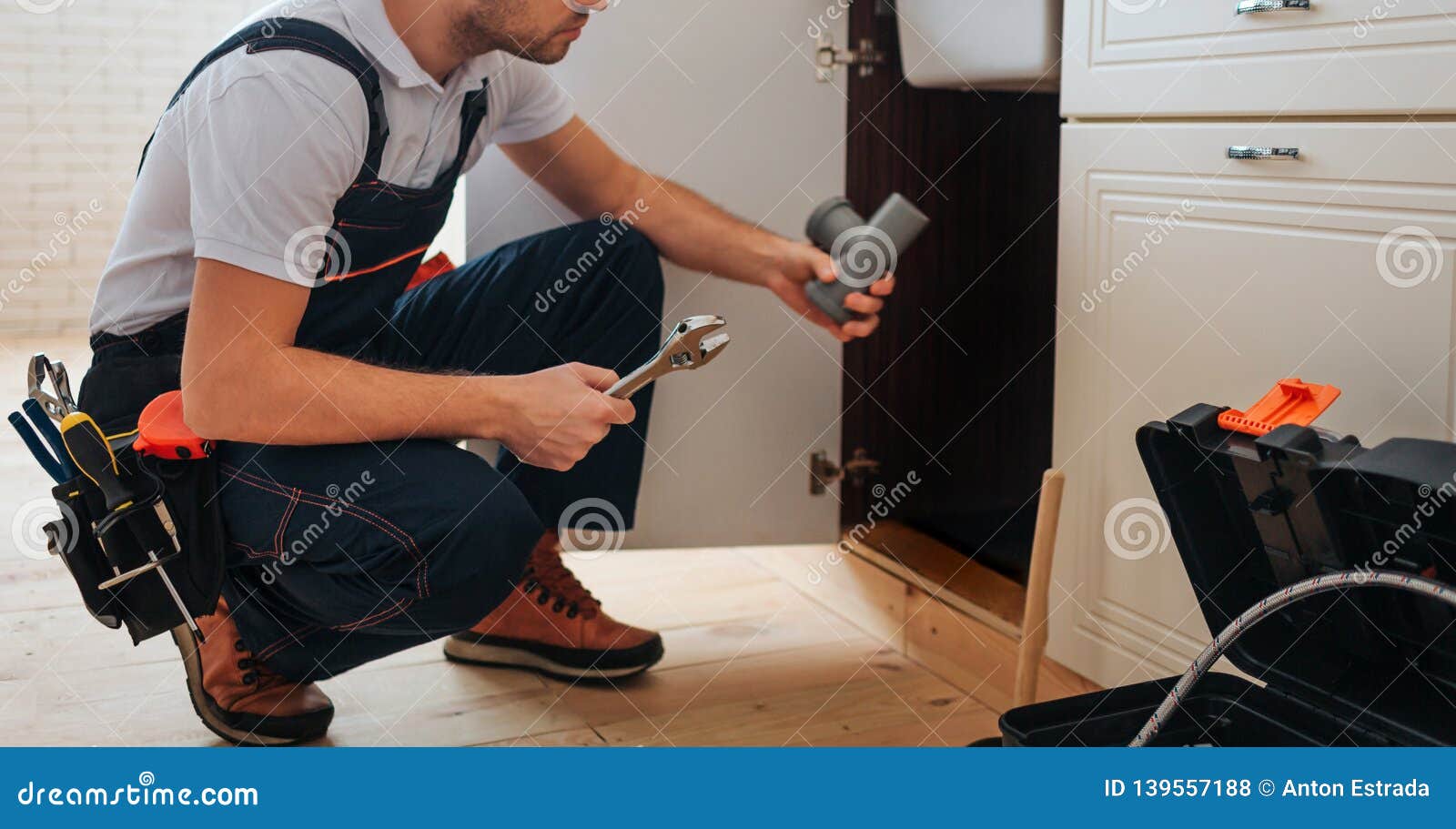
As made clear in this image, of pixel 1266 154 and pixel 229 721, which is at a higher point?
pixel 1266 154

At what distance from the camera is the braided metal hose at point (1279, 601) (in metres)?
0.74

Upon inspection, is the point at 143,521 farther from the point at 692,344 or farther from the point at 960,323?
the point at 960,323

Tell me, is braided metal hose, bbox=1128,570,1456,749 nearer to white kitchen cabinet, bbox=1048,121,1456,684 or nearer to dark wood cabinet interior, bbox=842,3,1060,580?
white kitchen cabinet, bbox=1048,121,1456,684

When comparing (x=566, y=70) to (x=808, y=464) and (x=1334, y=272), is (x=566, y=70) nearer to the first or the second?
(x=808, y=464)

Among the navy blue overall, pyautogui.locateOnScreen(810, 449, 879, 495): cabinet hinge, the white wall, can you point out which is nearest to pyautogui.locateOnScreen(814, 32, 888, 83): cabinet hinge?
the navy blue overall

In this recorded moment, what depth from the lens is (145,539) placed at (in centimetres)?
107

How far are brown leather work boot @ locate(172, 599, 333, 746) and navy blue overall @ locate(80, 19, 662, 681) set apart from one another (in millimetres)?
25

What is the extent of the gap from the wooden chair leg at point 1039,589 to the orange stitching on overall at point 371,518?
1.77 ft

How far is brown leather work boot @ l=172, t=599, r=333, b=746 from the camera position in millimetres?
1223

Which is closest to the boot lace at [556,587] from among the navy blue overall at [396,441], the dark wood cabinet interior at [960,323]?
the navy blue overall at [396,441]

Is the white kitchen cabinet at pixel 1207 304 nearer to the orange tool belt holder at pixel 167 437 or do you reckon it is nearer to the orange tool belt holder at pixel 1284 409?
the orange tool belt holder at pixel 1284 409

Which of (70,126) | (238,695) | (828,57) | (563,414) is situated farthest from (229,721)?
(70,126)

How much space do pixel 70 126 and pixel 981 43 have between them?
267 cm

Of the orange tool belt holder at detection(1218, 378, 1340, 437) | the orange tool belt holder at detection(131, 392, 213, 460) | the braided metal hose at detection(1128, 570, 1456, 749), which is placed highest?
the orange tool belt holder at detection(1218, 378, 1340, 437)
